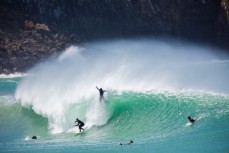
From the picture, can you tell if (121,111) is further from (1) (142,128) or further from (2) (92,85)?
(2) (92,85)

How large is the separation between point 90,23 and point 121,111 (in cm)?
3925

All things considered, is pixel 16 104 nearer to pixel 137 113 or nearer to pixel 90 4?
pixel 137 113

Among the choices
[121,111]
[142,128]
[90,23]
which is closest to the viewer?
[142,128]

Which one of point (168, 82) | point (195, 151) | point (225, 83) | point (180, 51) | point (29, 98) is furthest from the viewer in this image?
point (180, 51)

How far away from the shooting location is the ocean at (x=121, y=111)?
21.5 m

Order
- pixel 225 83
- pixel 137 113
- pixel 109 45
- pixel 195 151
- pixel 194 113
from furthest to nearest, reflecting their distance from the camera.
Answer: pixel 109 45 < pixel 225 83 < pixel 137 113 < pixel 194 113 < pixel 195 151

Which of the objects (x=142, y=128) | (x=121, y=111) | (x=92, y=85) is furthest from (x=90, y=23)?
(x=142, y=128)

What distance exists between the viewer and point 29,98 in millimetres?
36469

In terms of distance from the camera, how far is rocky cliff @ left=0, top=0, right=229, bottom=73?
5812cm

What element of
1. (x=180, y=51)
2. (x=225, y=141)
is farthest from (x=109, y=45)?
(x=225, y=141)

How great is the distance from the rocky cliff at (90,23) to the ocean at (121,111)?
19.4 meters

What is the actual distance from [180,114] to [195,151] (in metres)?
6.33

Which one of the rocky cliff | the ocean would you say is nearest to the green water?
the ocean

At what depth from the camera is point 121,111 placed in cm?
2817
